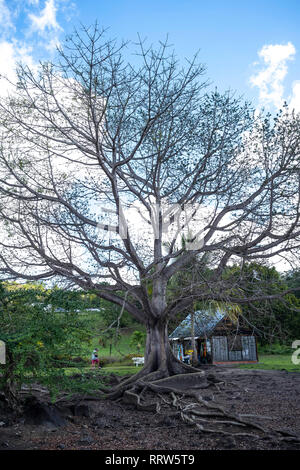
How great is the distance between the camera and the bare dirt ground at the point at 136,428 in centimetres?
561

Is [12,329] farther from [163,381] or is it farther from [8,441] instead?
[163,381]

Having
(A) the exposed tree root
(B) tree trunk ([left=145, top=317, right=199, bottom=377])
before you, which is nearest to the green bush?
(A) the exposed tree root

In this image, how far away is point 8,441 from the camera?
5508mm

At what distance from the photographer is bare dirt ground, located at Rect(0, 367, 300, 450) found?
5.61 metres

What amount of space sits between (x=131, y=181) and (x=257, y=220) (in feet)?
13.0

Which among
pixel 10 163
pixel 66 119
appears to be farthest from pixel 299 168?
pixel 10 163

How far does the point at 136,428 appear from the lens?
693 centimetres

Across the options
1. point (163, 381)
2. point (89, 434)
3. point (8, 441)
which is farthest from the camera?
point (163, 381)
